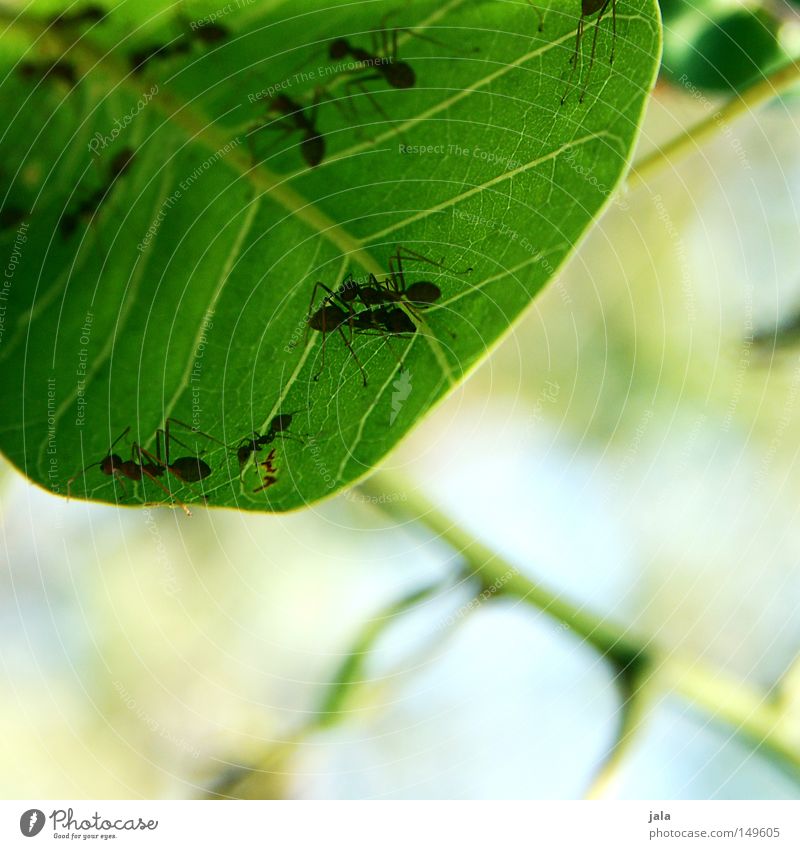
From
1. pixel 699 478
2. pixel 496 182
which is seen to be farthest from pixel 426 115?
pixel 699 478

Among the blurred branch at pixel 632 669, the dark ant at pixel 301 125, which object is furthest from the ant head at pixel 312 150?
the blurred branch at pixel 632 669

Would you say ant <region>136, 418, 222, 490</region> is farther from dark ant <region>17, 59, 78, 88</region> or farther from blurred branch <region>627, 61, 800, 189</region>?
blurred branch <region>627, 61, 800, 189</region>

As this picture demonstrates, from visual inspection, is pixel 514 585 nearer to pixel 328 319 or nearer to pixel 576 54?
pixel 328 319

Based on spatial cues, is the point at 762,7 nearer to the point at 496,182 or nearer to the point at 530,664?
the point at 496,182

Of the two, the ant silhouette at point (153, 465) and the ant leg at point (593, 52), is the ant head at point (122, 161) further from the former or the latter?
the ant leg at point (593, 52)

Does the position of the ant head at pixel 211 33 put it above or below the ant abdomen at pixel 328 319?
above

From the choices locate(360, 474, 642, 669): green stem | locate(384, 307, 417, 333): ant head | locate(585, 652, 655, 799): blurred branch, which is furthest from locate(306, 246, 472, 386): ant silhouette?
locate(585, 652, 655, 799): blurred branch
